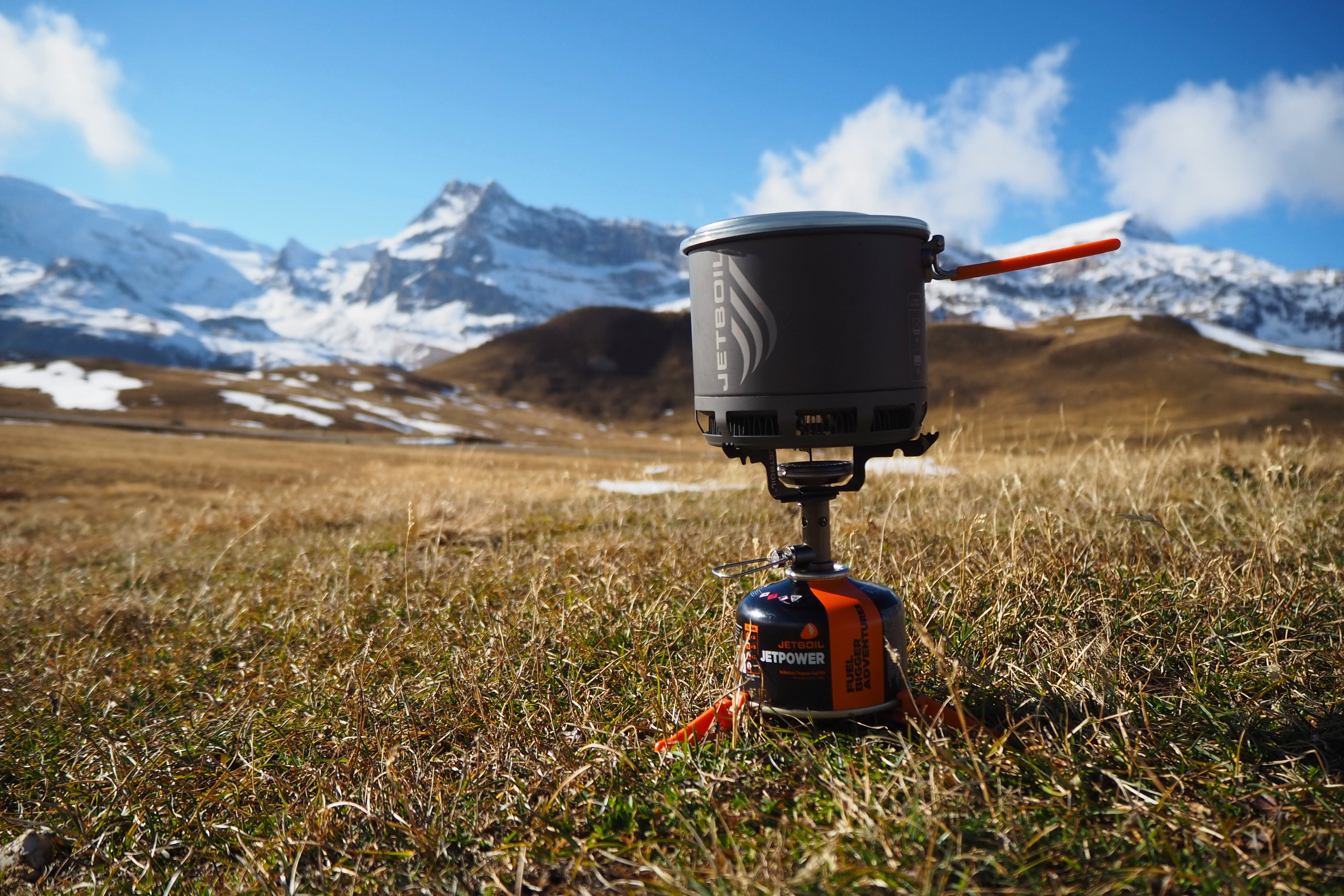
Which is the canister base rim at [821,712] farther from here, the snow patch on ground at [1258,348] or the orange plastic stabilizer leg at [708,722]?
the snow patch on ground at [1258,348]

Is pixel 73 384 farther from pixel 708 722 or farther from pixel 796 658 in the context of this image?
pixel 796 658

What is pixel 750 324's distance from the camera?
1975mm

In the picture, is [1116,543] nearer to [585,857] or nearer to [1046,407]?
[585,857]

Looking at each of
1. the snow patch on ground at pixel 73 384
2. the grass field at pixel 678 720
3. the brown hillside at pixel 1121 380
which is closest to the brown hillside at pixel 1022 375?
the brown hillside at pixel 1121 380

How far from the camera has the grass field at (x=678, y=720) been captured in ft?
5.31

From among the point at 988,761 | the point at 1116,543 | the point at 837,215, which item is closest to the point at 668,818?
the point at 988,761

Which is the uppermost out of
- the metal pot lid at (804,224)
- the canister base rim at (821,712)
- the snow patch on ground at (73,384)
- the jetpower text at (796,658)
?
the snow patch on ground at (73,384)

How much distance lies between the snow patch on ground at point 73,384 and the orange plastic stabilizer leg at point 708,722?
2222 inches

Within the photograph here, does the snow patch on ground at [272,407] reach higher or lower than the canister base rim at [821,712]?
higher

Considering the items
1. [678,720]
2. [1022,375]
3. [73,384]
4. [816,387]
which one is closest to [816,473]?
[816,387]

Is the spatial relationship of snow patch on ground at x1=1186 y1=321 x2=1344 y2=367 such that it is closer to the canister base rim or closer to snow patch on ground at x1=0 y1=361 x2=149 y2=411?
the canister base rim

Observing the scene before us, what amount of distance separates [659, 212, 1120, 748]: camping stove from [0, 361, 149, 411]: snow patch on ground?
56521 mm

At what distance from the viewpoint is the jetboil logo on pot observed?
1956 mm

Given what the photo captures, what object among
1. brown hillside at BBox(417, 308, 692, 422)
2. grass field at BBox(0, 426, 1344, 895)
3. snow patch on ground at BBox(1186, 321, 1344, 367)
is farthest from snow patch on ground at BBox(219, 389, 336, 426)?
snow patch on ground at BBox(1186, 321, 1344, 367)
